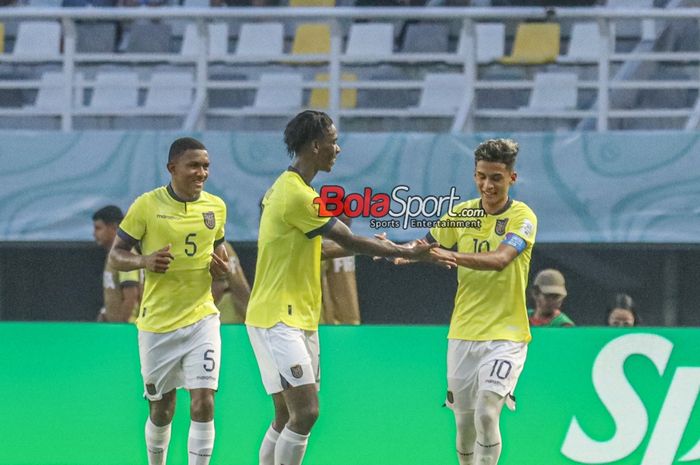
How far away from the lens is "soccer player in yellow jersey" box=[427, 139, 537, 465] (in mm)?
7941

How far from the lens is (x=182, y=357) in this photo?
8.49 meters

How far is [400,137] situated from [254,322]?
9.65 feet

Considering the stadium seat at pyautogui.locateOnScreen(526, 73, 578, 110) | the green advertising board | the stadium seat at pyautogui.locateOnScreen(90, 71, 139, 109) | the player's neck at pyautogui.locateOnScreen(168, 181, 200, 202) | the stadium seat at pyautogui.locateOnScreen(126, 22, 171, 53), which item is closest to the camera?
the player's neck at pyautogui.locateOnScreen(168, 181, 200, 202)

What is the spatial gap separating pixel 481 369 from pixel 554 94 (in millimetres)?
4552

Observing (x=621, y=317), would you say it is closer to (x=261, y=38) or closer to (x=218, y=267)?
(x=218, y=267)

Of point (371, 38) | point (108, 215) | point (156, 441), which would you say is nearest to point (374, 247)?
point (156, 441)

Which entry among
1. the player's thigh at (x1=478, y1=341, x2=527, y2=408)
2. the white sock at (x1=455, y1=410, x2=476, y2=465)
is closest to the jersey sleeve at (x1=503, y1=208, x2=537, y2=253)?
the player's thigh at (x1=478, y1=341, x2=527, y2=408)

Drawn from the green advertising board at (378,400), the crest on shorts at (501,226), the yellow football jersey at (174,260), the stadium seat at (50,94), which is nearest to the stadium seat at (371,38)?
the stadium seat at (50,94)

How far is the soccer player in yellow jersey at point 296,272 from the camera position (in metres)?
7.64

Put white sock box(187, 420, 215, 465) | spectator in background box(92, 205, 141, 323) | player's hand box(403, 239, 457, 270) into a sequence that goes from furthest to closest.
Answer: spectator in background box(92, 205, 141, 323)
white sock box(187, 420, 215, 465)
player's hand box(403, 239, 457, 270)

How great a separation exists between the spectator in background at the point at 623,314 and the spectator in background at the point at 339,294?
1.80m

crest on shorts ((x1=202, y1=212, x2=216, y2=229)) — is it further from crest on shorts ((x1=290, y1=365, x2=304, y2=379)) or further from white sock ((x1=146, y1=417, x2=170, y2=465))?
crest on shorts ((x1=290, y1=365, x2=304, y2=379))

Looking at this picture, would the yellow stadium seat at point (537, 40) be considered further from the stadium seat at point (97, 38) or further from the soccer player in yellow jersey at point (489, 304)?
the soccer player in yellow jersey at point (489, 304)

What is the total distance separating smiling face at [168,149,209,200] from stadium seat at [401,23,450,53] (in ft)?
16.8
